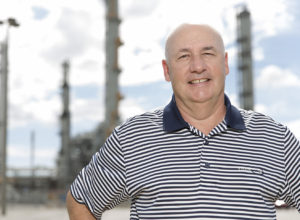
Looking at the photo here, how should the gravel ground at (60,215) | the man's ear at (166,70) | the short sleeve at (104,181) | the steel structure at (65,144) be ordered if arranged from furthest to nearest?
the steel structure at (65,144) < the gravel ground at (60,215) < the man's ear at (166,70) < the short sleeve at (104,181)

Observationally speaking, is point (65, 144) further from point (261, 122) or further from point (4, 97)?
point (261, 122)

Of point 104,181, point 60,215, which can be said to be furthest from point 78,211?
point 60,215

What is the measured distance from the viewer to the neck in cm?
180

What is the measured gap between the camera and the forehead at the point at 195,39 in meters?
1.77

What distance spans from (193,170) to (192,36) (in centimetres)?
58

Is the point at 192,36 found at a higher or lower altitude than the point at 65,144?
higher

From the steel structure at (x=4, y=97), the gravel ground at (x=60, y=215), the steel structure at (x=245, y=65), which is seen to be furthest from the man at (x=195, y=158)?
the steel structure at (x=245, y=65)

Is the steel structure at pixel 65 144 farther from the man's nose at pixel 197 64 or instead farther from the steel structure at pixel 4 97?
the man's nose at pixel 197 64

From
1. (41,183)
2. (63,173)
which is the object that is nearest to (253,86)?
(63,173)

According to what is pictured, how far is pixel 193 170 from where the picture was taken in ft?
5.55

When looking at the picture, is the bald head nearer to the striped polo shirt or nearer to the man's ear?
the man's ear

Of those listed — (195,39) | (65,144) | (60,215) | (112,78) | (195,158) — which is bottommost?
(60,215)

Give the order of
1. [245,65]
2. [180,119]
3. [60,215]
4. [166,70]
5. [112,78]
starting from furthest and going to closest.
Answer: [245,65] < [112,78] < [60,215] < [166,70] < [180,119]

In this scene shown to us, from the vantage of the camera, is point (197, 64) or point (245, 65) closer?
point (197, 64)
